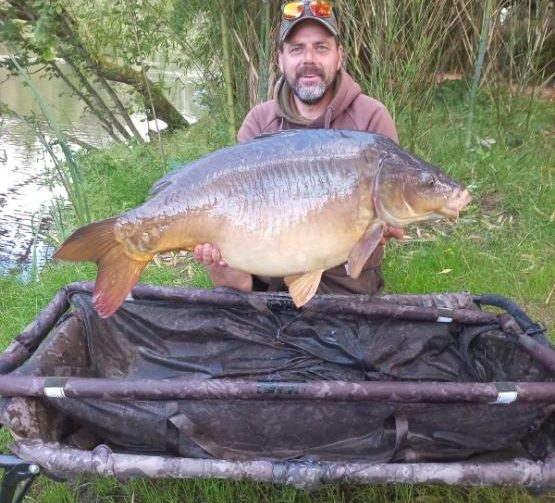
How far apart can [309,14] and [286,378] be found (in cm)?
110

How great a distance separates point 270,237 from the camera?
1.36 meters

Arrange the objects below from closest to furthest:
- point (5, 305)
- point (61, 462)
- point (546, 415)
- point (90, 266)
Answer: point (61, 462) → point (546, 415) → point (5, 305) → point (90, 266)

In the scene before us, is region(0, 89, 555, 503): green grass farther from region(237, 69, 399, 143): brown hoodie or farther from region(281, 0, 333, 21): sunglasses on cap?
region(281, 0, 333, 21): sunglasses on cap

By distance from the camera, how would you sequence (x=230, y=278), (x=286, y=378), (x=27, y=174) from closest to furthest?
(x=286, y=378) < (x=230, y=278) < (x=27, y=174)

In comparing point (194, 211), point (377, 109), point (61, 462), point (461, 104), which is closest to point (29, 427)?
point (61, 462)

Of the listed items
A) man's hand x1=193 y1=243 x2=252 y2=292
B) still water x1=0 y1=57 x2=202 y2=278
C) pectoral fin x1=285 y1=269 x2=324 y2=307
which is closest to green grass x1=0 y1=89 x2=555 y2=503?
still water x1=0 y1=57 x2=202 y2=278

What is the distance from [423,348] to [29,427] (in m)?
1.02

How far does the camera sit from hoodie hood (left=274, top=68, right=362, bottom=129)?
6.37 feet

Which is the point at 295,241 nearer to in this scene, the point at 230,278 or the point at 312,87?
the point at 230,278

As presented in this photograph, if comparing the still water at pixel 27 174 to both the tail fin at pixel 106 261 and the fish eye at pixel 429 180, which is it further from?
the fish eye at pixel 429 180

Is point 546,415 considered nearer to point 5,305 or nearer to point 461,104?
point 5,305

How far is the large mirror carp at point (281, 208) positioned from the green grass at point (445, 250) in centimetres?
45

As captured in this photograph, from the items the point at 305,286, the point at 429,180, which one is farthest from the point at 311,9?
the point at 305,286

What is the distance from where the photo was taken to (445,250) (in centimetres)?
255
